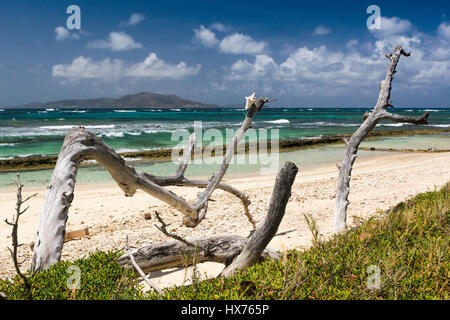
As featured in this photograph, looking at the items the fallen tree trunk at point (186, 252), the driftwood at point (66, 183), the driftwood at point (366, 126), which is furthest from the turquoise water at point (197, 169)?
the driftwood at point (66, 183)

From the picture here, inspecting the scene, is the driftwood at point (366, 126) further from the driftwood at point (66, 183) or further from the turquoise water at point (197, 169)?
the turquoise water at point (197, 169)

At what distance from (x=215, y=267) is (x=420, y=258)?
3.39 metres

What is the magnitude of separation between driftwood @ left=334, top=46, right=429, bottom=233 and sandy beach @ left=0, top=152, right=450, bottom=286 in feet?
3.74

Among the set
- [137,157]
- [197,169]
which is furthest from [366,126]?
[137,157]

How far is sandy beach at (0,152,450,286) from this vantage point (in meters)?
7.02

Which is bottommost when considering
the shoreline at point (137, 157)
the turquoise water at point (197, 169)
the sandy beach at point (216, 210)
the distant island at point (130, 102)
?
the sandy beach at point (216, 210)

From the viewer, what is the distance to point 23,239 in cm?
746

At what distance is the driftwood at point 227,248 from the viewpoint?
10.4 ft

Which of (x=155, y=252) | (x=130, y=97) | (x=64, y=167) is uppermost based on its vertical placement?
(x=130, y=97)

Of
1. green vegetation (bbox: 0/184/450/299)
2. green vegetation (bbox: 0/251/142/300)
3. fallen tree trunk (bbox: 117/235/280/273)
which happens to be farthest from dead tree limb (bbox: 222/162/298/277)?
green vegetation (bbox: 0/251/142/300)

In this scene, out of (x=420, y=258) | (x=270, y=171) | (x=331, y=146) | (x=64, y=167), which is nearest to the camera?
(x=64, y=167)

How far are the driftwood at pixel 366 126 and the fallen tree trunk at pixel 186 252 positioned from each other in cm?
281
